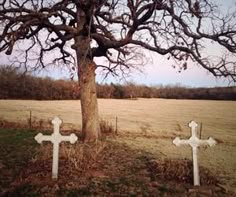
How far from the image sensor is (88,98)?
17.9 m

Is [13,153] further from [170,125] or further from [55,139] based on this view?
[170,125]

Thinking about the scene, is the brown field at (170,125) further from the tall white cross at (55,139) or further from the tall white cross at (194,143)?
the tall white cross at (55,139)

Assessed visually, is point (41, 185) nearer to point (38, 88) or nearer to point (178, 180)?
point (178, 180)

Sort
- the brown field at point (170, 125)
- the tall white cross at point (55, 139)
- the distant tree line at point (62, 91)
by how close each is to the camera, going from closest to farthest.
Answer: the tall white cross at point (55, 139)
the brown field at point (170, 125)
the distant tree line at point (62, 91)

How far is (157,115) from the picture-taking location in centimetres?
4250

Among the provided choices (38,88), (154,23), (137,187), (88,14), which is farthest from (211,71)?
(38,88)

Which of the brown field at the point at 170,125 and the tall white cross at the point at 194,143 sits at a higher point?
the tall white cross at the point at 194,143

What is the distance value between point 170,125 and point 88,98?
17.9 meters

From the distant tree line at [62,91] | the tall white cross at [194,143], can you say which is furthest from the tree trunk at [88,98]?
the distant tree line at [62,91]

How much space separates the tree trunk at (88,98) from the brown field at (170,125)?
7.54 ft

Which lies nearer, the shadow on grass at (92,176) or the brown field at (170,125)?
the shadow on grass at (92,176)

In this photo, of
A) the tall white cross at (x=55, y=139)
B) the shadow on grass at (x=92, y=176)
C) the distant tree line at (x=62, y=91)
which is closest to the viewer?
the shadow on grass at (x=92, y=176)

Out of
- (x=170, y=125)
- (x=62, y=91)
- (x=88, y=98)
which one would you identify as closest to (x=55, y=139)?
(x=88, y=98)

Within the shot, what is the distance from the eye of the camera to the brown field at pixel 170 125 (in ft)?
55.1
